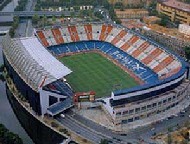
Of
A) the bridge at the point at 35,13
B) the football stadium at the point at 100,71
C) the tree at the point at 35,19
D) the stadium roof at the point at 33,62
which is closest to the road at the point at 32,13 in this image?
the bridge at the point at 35,13

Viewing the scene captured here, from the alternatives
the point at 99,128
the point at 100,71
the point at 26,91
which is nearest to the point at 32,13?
the point at 100,71

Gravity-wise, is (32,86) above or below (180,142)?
above

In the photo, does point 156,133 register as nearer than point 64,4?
Yes

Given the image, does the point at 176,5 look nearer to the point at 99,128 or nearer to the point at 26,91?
the point at 26,91

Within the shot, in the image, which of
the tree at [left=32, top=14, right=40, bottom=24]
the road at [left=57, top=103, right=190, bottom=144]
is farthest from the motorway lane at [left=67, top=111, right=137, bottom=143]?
the tree at [left=32, top=14, right=40, bottom=24]

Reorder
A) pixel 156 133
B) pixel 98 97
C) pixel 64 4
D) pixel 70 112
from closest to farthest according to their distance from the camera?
1. pixel 156 133
2. pixel 70 112
3. pixel 98 97
4. pixel 64 4

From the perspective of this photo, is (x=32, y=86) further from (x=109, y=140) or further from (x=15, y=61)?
(x=109, y=140)

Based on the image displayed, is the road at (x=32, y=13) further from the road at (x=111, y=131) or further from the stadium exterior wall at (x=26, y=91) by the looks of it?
the road at (x=111, y=131)

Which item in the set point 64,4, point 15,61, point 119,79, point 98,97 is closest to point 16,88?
point 15,61
